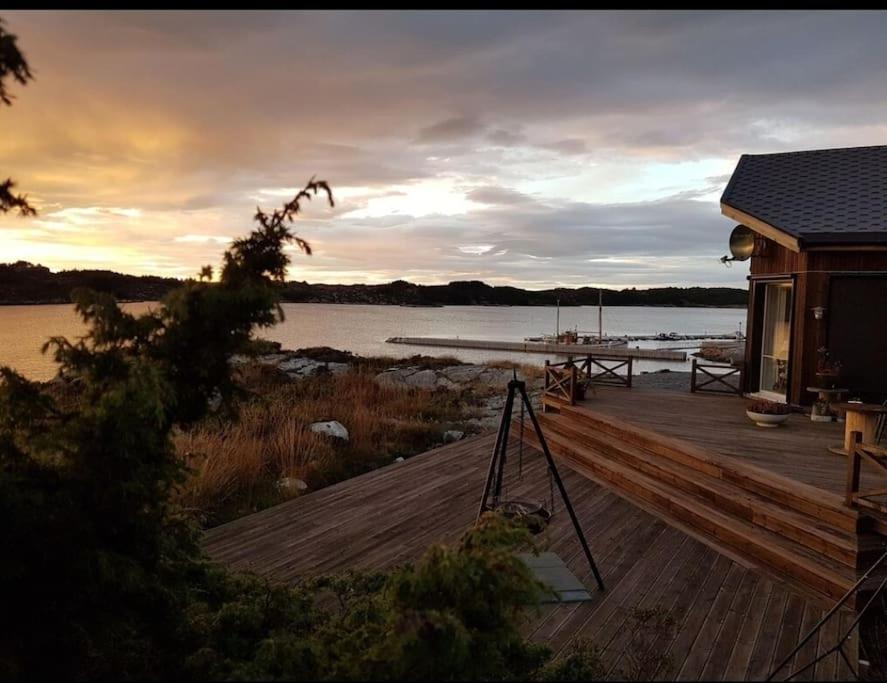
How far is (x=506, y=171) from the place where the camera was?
1504cm

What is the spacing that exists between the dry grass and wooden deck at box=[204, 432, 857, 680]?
64 centimetres

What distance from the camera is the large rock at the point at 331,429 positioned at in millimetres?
8727

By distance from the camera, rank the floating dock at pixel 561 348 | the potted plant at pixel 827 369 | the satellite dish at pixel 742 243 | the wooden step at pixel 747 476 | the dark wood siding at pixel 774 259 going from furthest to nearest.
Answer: the floating dock at pixel 561 348 → the satellite dish at pixel 742 243 → the dark wood siding at pixel 774 259 → the potted plant at pixel 827 369 → the wooden step at pixel 747 476

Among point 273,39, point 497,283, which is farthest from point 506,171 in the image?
point 497,283

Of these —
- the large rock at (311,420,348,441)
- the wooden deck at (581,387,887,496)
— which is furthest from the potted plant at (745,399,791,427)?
the large rock at (311,420,348,441)

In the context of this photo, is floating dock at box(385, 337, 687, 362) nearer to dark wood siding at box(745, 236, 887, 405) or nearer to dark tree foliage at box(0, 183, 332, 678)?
dark wood siding at box(745, 236, 887, 405)

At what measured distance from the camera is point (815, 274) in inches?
321

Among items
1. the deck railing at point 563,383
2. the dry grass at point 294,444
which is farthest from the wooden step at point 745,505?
the dry grass at point 294,444

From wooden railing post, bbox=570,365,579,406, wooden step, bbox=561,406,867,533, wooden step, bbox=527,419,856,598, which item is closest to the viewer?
wooden step, bbox=527,419,856,598

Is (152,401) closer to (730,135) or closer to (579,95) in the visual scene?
(579,95)

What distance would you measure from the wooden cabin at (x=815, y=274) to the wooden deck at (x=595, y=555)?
4576 millimetres

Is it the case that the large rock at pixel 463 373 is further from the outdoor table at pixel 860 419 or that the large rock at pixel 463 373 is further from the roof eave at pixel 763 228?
the outdoor table at pixel 860 419

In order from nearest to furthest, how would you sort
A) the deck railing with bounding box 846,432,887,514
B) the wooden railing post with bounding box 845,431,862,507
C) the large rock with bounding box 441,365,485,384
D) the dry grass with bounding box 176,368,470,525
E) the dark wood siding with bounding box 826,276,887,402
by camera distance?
the deck railing with bounding box 846,432,887,514 < the wooden railing post with bounding box 845,431,862,507 < the dry grass with bounding box 176,368,470,525 < the dark wood siding with bounding box 826,276,887,402 < the large rock with bounding box 441,365,485,384

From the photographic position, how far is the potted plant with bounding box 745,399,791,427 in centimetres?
706
